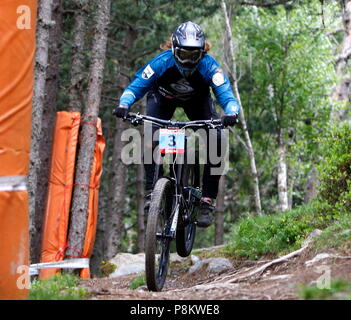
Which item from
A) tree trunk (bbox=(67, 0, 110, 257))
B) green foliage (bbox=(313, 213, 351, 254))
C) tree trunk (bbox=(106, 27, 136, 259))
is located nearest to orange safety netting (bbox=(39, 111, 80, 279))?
tree trunk (bbox=(67, 0, 110, 257))

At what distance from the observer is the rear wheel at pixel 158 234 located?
574 cm

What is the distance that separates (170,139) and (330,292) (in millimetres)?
2732

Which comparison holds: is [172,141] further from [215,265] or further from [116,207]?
[116,207]

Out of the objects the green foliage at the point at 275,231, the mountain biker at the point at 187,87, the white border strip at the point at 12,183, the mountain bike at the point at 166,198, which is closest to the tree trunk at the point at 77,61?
the green foliage at the point at 275,231

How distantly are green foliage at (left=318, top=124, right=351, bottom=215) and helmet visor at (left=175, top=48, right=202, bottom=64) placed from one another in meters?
2.31

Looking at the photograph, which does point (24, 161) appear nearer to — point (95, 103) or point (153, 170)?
point (153, 170)

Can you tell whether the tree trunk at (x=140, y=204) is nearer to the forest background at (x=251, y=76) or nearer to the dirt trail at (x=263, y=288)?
the forest background at (x=251, y=76)

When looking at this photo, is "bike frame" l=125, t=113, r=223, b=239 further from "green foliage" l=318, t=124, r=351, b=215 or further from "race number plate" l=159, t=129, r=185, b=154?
"green foliage" l=318, t=124, r=351, b=215

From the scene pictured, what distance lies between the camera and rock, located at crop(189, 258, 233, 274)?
7.82 m

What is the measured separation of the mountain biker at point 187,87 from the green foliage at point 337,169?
5.02 feet

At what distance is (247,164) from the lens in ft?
76.5
